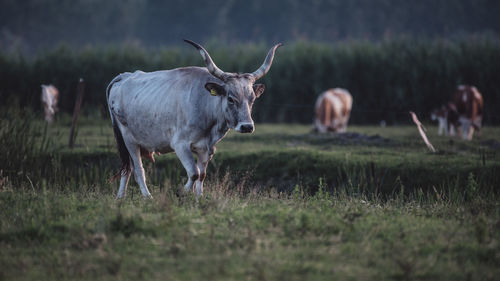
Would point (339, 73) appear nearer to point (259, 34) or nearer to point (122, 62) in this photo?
point (122, 62)

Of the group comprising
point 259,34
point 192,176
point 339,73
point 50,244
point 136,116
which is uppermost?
point 259,34

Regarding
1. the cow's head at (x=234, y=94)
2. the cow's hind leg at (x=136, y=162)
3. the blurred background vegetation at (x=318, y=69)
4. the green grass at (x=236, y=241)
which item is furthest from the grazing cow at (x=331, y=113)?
the green grass at (x=236, y=241)

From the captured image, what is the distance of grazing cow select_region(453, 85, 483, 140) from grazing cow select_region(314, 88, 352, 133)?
11.7 feet

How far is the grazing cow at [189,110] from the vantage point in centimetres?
707

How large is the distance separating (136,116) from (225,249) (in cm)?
351

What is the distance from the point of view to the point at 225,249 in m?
4.89

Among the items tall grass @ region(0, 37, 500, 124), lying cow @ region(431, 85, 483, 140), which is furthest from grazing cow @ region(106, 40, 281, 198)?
tall grass @ region(0, 37, 500, 124)

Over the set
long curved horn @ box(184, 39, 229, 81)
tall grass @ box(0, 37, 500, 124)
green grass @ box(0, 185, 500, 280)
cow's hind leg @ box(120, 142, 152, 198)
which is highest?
tall grass @ box(0, 37, 500, 124)

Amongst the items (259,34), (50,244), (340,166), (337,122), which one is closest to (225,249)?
(50,244)

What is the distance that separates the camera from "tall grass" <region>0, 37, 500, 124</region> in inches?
865

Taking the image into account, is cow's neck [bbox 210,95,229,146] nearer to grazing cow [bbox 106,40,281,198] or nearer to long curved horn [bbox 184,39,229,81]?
grazing cow [bbox 106,40,281,198]

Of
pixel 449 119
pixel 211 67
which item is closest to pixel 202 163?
pixel 211 67

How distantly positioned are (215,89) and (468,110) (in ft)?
38.5

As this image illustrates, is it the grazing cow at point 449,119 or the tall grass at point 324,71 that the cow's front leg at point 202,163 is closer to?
the grazing cow at point 449,119
